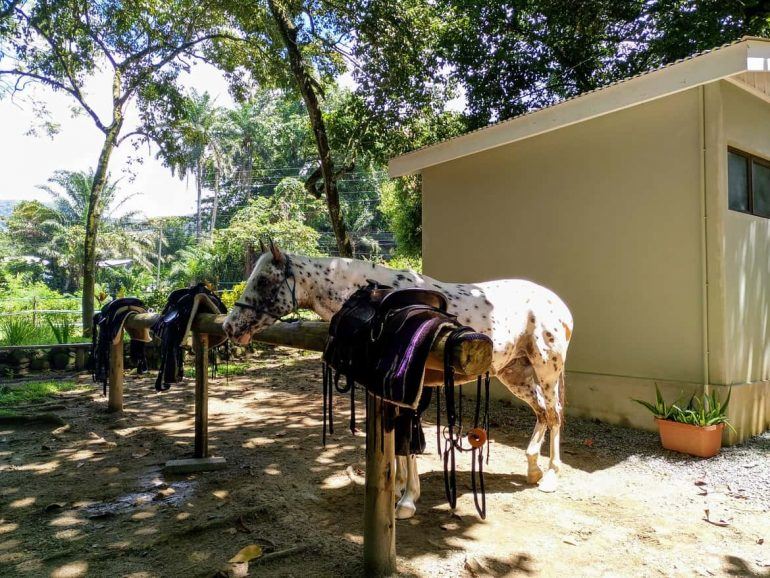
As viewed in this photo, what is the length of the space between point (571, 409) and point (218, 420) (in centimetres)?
405

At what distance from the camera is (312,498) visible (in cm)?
361

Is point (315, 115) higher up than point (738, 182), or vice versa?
point (315, 115)

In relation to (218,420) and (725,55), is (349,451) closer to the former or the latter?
(218,420)

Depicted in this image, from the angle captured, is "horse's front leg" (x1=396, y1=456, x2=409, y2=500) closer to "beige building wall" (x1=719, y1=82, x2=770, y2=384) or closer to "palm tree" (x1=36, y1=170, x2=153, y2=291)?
"beige building wall" (x1=719, y1=82, x2=770, y2=384)

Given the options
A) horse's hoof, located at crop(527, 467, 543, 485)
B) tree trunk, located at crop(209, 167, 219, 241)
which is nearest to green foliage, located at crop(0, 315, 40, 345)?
horse's hoof, located at crop(527, 467, 543, 485)

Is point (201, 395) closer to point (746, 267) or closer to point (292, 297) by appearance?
point (292, 297)

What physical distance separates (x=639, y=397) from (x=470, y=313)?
304 cm

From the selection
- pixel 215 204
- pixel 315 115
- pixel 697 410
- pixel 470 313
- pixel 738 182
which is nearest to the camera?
pixel 470 313

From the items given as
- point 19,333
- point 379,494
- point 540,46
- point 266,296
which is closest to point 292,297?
point 266,296

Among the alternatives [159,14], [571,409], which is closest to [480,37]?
[159,14]

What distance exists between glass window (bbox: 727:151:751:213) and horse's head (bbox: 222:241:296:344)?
4.54m

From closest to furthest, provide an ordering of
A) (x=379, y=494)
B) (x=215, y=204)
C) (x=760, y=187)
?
(x=379, y=494)
(x=760, y=187)
(x=215, y=204)

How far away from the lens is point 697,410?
4.88 metres

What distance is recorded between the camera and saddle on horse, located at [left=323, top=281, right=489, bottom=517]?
211cm
